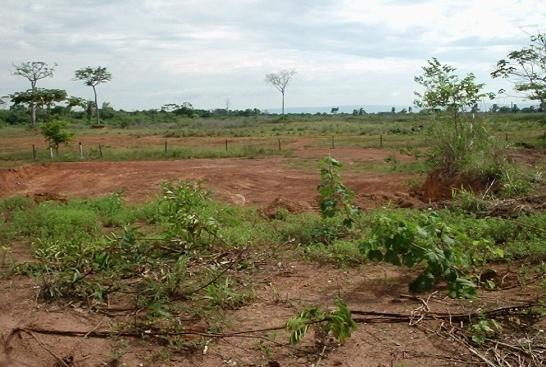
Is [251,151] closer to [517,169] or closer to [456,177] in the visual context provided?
[456,177]

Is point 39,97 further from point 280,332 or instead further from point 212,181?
point 280,332

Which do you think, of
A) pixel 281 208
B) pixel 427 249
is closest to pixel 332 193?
pixel 427 249

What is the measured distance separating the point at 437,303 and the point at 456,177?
22.1 feet

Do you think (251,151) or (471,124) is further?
(251,151)

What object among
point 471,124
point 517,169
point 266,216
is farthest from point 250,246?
point 471,124

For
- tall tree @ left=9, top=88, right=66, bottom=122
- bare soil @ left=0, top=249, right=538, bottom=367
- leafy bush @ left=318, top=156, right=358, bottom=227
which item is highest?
tall tree @ left=9, top=88, right=66, bottom=122

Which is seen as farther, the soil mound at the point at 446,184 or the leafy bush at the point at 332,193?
the soil mound at the point at 446,184

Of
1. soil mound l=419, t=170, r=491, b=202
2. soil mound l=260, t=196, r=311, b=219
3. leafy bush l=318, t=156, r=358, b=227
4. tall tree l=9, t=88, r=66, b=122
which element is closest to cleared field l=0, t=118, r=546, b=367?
leafy bush l=318, t=156, r=358, b=227

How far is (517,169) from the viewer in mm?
9188

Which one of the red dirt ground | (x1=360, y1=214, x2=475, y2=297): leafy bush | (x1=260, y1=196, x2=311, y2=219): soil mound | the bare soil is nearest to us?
the bare soil

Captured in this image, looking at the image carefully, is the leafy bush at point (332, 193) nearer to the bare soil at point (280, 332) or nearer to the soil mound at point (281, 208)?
the bare soil at point (280, 332)

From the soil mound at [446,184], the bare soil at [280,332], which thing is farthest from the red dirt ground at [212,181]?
the bare soil at [280,332]

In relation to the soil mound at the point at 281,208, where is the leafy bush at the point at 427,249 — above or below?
above

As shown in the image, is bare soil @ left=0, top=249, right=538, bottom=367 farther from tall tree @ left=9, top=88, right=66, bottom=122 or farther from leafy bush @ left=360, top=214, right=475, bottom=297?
tall tree @ left=9, top=88, right=66, bottom=122
